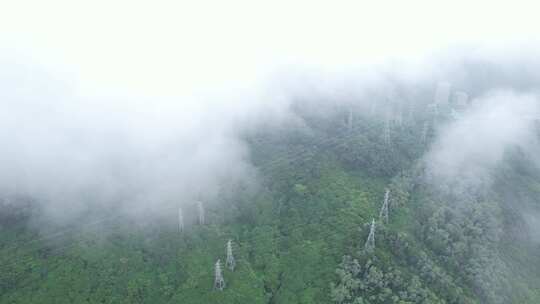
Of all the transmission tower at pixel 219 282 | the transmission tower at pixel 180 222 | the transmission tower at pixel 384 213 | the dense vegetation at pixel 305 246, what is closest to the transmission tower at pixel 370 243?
the dense vegetation at pixel 305 246

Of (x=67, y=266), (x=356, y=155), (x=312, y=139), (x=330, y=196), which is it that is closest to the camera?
(x=67, y=266)

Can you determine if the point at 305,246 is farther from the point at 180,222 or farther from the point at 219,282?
the point at 180,222

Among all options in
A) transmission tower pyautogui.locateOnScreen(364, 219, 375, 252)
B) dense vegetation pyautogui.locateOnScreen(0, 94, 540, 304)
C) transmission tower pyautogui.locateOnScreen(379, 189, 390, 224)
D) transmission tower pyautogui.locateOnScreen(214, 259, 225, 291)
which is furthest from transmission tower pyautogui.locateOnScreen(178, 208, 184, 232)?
transmission tower pyautogui.locateOnScreen(379, 189, 390, 224)

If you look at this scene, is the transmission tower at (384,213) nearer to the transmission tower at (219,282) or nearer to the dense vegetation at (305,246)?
the dense vegetation at (305,246)

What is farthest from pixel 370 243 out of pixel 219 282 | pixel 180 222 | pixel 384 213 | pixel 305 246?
pixel 180 222

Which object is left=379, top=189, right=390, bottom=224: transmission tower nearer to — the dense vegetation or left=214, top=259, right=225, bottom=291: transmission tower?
the dense vegetation

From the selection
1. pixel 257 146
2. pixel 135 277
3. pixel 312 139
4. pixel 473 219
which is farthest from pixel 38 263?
pixel 473 219

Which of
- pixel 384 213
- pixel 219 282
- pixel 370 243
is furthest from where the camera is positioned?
pixel 384 213

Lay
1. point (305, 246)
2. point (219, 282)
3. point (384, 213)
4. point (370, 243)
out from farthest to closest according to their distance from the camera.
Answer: point (384, 213) < point (305, 246) < point (370, 243) < point (219, 282)

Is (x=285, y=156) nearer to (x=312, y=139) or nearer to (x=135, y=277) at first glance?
(x=312, y=139)
